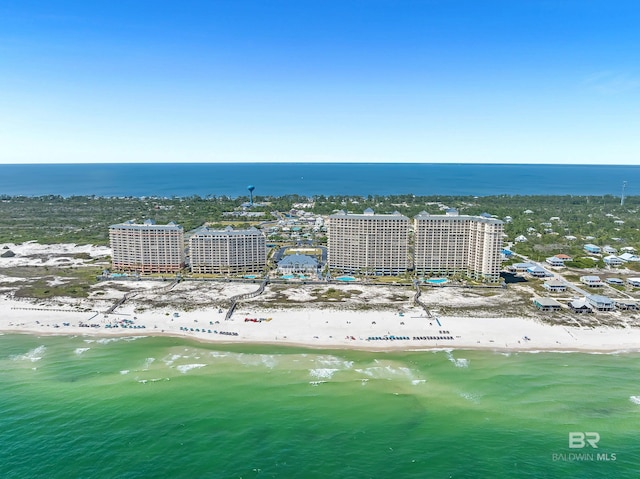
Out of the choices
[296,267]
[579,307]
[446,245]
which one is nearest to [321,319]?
[296,267]

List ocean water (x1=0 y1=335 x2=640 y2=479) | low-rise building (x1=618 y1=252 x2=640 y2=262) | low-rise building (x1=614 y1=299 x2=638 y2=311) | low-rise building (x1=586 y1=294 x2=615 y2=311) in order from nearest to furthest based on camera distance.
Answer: ocean water (x1=0 y1=335 x2=640 y2=479), low-rise building (x1=586 y1=294 x2=615 y2=311), low-rise building (x1=614 y1=299 x2=638 y2=311), low-rise building (x1=618 y1=252 x2=640 y2=262)

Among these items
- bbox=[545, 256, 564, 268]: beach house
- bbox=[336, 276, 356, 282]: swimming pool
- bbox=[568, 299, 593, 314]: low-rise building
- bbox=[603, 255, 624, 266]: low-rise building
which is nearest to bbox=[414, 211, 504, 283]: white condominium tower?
bbox=[336, 276, 356, 282]: swimming pool

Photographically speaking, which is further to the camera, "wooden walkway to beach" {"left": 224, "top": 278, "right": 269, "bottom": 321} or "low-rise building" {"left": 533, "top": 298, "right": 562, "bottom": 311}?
"low-rise building" {"left": 533, "top": 298, "right": 562, "bottom": 311}

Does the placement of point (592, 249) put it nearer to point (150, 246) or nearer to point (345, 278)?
point (345, 278)

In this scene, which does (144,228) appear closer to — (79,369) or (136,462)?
(79,369)

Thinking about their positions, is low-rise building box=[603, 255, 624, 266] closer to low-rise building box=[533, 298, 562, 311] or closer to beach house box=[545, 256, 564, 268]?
beach house box=[545, 256, 564, 268]

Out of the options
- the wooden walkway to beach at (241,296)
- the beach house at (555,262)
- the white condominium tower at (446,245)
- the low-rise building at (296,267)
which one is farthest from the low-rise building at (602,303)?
the wooden walkway to beach at (241,296)

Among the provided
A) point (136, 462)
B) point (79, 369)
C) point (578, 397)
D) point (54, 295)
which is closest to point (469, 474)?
point (578, 397)
